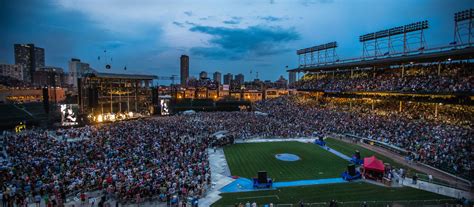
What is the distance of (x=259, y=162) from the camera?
24266 millimetres

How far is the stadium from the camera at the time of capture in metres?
15.9

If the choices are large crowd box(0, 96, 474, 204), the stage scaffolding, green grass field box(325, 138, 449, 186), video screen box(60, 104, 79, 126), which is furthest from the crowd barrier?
the stage scaffolding

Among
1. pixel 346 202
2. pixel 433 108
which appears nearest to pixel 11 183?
pixel 346 202

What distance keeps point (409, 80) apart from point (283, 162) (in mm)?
28242

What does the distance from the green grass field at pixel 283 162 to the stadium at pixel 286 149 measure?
0.12 m

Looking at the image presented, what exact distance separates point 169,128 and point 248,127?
1202 centimetres

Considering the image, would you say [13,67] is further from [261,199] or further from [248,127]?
[261,199]

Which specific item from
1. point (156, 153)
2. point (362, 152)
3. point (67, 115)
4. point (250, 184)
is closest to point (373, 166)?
point (362, 152)

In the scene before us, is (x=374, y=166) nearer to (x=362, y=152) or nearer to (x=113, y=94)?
(x=362, y=152)

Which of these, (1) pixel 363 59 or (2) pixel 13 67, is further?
(2) pixel 13 67

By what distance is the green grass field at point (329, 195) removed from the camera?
52.6 ft

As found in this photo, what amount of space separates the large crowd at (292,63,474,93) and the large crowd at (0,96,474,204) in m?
4.43

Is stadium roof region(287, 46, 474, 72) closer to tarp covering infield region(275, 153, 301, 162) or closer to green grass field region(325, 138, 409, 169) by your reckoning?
green grass field region(325, 138, 409, 169)

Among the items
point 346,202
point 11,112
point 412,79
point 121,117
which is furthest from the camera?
point 121,117
